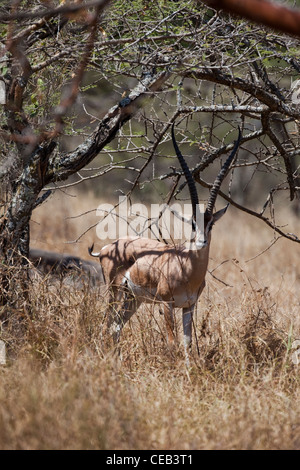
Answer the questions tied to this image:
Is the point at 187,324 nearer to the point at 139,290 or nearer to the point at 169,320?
the point at 169,320

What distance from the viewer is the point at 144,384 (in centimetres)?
370

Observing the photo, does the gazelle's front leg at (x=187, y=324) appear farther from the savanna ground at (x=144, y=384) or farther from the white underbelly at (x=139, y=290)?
the white underbelly at (x=139, y=290)

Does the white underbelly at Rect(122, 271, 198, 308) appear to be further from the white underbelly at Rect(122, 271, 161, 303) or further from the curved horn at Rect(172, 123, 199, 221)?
the curved horn at Rect(172, 123, 199, 221)

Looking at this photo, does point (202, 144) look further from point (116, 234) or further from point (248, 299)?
point (116, 234)

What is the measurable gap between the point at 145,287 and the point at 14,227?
1.48 meters

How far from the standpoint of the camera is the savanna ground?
8.90 feet

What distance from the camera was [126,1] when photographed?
4320 mm

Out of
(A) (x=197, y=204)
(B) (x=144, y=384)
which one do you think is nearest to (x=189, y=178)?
(A) (x=197, y=204)

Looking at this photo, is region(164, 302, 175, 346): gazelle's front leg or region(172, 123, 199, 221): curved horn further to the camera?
region(172, 123, 199, 221): curved horn

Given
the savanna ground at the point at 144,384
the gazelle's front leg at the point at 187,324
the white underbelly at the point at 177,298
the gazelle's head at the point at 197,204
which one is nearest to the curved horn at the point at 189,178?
the gazelle's head at the point at 197,204

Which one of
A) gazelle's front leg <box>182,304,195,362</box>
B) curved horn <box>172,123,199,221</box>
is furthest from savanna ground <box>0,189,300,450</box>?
curved horn <box>172,123,199,221</box>

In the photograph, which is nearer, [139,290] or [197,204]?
[197,204]

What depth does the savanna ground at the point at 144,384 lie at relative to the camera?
107 inches

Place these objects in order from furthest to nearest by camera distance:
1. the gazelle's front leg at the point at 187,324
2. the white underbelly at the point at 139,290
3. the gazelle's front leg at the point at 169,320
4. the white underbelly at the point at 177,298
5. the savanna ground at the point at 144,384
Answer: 1. the white underbelly at the point at 139,290
2. the white underbelly at the point at 177,298
3. the gazelle's front leg at the point at 187,324
4. the gazelle's front leg at the point at 169,320
5. the savanna ground at the point at 144,384
